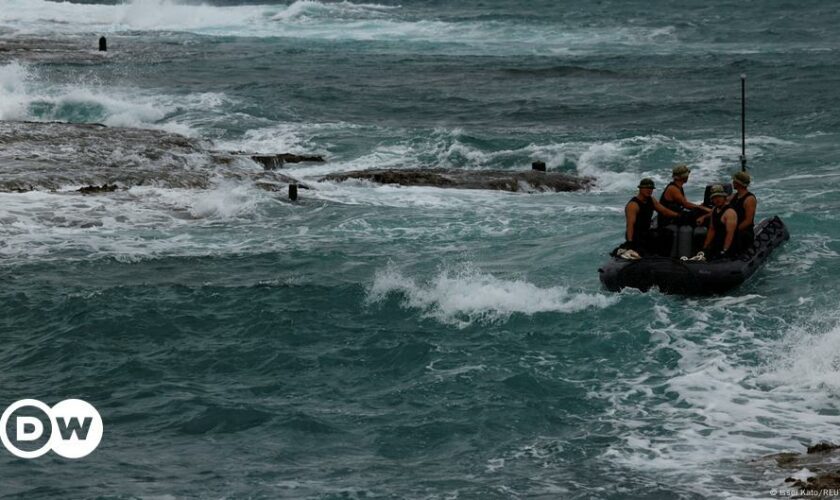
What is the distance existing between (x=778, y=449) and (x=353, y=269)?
27.3ft

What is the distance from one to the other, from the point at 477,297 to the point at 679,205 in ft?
10.3

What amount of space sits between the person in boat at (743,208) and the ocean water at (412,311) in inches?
31.5

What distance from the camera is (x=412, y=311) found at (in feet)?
56.8

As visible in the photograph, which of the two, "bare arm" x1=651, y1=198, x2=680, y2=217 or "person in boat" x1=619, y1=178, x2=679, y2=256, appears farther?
"bare arm" x1=651, y1=198, x2=680, y2=217

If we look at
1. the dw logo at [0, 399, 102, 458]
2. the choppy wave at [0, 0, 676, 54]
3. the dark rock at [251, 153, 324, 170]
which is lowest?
the dw logo at [0, 399, 102, 458]

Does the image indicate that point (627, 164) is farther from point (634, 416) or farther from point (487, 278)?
point (634, 416)

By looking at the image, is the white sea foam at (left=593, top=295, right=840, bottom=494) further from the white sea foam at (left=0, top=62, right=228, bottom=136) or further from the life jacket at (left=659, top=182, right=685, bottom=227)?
the white sea foam at (left=0, top=62, right=228, bottom=136)

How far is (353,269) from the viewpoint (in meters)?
19.5

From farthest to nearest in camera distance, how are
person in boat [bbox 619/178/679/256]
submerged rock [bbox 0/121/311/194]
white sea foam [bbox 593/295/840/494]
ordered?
1. submerged rock [bbox 0/121/311/194]
2. person in boat [bbox 619/178/679/256]
3. white sea foam [bbox 593/295/840/494]

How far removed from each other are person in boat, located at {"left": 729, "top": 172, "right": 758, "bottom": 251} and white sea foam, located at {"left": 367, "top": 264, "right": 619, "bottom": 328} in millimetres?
2023

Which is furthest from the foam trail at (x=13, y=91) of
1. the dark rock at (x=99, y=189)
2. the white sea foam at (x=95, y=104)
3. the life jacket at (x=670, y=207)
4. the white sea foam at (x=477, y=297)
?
the life jacket at (x=670, y=207)

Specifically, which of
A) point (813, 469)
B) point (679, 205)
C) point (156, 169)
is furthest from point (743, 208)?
point (156, 169)

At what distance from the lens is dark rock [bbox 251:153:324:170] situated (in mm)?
27766

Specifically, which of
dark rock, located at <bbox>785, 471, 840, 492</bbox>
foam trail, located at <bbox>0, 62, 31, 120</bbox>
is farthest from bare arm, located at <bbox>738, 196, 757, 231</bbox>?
foam trail, located at <bbox>0, 62, 31, 120</bbox>
